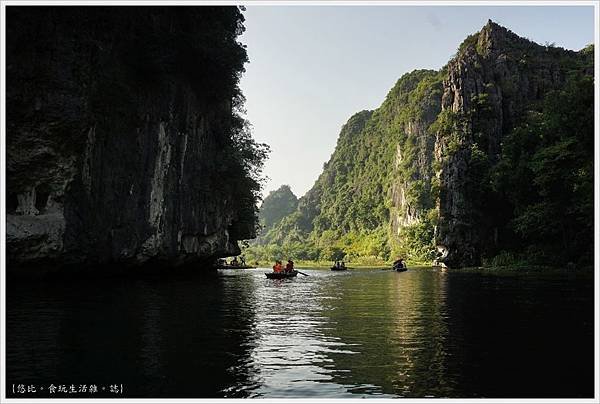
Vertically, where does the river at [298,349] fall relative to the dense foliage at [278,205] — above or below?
below

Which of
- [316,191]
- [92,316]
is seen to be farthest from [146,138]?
[316,191]

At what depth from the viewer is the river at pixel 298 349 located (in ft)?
20.8

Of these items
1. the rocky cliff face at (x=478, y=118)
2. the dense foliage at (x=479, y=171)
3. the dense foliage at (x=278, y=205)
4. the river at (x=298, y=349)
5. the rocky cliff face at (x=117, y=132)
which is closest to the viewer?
the river at (x=298, y=349)

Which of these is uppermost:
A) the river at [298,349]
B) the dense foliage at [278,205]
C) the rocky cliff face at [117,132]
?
the dense foliage at [278,205]

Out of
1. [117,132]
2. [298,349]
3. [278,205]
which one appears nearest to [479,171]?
[117,132]

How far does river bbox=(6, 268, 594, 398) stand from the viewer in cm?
634

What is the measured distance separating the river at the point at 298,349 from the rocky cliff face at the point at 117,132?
4465 millimetres

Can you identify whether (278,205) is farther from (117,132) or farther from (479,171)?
(117,132)

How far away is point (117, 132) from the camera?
21.9 metres

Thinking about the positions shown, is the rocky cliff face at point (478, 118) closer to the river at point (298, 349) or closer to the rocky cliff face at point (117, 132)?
the rocky cliff face at point (117, 132)

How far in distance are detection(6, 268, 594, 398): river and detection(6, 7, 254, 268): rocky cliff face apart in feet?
14.6

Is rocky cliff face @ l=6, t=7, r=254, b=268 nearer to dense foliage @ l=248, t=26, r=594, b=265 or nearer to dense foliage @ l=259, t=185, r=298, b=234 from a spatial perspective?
dense foliage @ l=248, t=26, r=594, b=265

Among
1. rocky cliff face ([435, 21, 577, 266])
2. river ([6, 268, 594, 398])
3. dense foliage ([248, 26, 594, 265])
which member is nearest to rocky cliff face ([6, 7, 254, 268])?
river ([6, 268, 594, 398])

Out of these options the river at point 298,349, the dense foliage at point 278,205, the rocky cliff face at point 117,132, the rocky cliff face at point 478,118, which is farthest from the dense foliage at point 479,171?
the dense foliage at point 278,205
